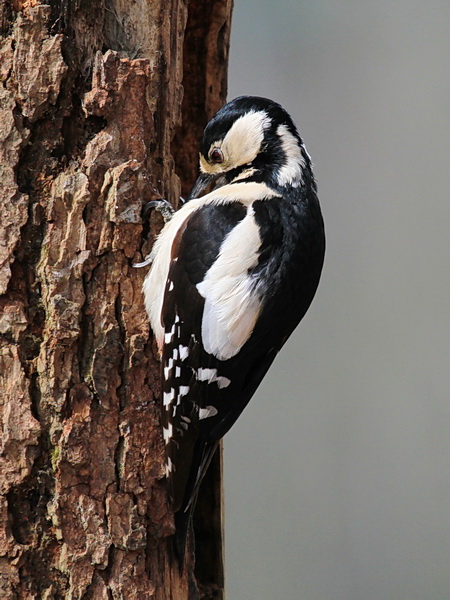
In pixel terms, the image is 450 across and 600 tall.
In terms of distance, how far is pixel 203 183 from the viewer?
5.51 feet

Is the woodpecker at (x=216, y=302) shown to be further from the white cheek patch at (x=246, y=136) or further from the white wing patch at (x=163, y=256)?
the white cheek patch at (x=246, y=136)

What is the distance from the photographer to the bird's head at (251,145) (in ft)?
5.28

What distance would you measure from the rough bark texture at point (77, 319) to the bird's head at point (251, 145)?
0.52 feet

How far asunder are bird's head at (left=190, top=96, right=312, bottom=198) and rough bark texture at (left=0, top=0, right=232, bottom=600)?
16 centimetres

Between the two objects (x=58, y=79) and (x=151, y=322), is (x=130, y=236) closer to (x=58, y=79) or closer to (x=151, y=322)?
(x=151, y=322)

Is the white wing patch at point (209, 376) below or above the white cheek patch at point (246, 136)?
below

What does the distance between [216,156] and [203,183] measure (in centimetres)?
7

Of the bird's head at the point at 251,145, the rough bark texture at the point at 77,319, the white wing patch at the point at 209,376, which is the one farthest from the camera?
the bird's head at the point at 251,145

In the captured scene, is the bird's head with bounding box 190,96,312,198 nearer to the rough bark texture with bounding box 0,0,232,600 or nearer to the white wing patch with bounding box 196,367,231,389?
the rough bark texture with bounding box 0,0,232,600

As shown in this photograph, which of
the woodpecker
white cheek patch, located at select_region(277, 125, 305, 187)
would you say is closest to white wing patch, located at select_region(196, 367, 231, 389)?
the woodpecker

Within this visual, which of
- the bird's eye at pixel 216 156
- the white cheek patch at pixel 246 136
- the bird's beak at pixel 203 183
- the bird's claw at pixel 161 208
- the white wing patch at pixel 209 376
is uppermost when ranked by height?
the white cheek patch at pixel 246 136

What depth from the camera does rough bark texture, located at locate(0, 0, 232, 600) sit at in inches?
54.6

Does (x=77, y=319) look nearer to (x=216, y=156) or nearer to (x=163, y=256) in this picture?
(x=163, y=256)

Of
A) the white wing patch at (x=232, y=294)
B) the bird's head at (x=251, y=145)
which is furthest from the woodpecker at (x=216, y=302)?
the bird's head at (x=251, y=145)
